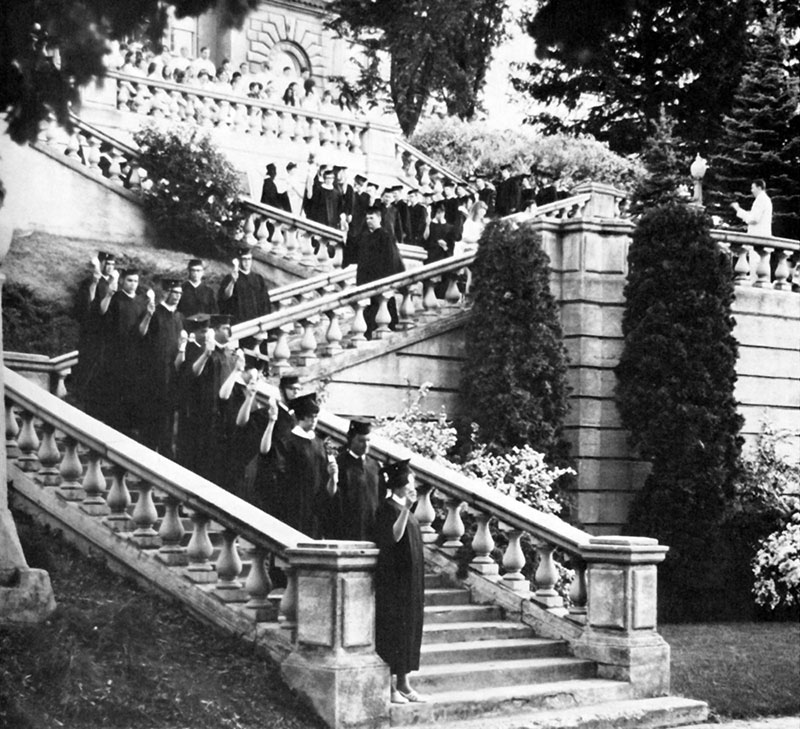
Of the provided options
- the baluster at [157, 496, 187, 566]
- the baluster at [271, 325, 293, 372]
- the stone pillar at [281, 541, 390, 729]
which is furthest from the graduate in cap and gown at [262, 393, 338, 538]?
the baluster at [271, 325, 293, 372]

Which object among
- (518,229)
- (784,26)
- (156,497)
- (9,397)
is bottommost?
(156,497)

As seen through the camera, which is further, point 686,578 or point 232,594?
point 686,578

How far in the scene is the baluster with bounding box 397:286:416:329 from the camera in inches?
701

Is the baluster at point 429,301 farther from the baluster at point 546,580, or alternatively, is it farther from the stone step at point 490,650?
the stone step at point 490,650

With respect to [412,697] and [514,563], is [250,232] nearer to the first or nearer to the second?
[514,563]

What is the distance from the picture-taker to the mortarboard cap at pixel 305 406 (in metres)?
12.1

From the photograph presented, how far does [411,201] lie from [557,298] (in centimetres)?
576

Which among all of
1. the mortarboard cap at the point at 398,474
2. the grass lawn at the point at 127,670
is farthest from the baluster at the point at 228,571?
the mortarboard cap at the point at 398,474

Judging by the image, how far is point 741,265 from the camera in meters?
20.8

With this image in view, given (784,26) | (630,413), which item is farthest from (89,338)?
(784,26)

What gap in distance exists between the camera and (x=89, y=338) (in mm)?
14758

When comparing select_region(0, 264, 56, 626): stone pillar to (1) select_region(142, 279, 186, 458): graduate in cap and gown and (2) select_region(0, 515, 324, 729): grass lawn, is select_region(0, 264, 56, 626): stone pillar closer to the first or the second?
(2) select_region(0, 515, 324, 729): grass lawn

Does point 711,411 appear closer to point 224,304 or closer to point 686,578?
point 686,578

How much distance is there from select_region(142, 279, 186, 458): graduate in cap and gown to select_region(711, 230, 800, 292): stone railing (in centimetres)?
827
